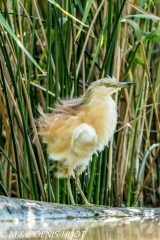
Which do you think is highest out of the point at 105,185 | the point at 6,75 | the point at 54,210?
the point at 6,75

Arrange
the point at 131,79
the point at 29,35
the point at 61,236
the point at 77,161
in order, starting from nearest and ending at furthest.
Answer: the point at 61,236 < the point at 77,161 < the point at 29,35 < the point at 131,79

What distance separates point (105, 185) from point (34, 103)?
2.01ft

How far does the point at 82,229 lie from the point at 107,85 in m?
0.79

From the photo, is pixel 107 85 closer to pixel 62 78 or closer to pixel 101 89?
pixel 101 89

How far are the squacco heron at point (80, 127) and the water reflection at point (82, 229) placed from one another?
0.32m

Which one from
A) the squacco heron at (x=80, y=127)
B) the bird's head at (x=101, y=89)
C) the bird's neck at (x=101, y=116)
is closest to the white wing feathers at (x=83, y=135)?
the squacco heron at (x=80, y=127)

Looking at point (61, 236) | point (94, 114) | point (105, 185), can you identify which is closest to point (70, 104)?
point (94, 114)

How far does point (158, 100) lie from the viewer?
394cm

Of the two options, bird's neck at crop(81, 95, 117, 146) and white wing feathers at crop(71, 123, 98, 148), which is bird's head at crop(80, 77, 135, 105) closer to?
bird's neck at crop(81, 95, 117, 146)

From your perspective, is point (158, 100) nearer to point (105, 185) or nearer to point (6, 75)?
point (105, 185)

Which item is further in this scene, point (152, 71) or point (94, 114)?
point (152, 71)

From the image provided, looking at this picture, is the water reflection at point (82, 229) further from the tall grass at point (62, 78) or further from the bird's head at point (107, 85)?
the bird's head at point (107, 85)

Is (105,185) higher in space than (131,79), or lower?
lower

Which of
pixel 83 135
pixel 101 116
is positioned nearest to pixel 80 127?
pixel 83 135
